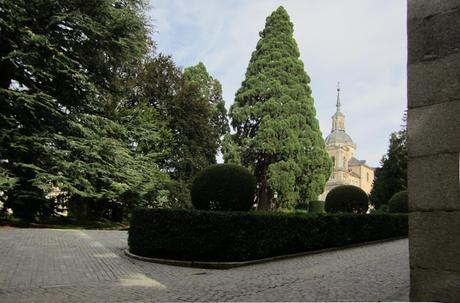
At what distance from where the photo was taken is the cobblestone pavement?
23.1ft

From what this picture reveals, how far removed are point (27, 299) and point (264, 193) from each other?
31986 mm

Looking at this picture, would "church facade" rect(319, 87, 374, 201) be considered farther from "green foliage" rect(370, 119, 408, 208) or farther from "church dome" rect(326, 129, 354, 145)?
"green foliage" rect(370, 119, 408, 208)

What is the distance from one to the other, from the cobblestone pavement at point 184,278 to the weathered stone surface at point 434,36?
3859 millimetres

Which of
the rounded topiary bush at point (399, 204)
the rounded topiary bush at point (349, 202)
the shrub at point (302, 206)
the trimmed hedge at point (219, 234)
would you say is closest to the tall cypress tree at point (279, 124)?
the shrub at point (302, 206)

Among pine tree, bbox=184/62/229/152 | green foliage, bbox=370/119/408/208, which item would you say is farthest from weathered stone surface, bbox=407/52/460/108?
green foliage, bbox=370/119/408/208

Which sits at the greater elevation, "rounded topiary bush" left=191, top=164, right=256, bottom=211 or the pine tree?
the pine tree

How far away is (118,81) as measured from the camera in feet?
79.8

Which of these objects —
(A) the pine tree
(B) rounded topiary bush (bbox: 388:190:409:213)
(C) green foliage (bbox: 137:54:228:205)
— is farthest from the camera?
(A) the pine tree

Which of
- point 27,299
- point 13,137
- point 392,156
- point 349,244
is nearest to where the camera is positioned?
point 27,299

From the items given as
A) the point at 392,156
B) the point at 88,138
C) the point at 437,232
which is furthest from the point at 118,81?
the point at 392,156

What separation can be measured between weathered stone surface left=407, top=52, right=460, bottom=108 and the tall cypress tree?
31.4 metres

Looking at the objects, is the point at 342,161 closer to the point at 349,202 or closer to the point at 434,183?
the point at 349,202

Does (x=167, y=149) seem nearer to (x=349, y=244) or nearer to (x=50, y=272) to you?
(x=349, y=244)

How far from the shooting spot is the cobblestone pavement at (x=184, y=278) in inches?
277
